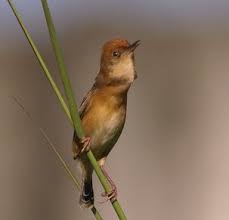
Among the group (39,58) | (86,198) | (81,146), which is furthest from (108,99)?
(39,58)

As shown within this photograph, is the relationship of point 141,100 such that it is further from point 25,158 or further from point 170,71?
point 25,158

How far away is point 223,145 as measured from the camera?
6328 mm

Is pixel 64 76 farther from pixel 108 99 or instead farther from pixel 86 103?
pixel 86 103

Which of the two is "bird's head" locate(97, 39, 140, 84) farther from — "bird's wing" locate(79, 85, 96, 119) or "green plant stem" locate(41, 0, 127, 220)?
"green plant stem" locate(41, 0, 127, 220)

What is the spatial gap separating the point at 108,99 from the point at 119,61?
0.16 m

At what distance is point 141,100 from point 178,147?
0.47 m

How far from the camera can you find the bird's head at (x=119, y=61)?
3.01 meters

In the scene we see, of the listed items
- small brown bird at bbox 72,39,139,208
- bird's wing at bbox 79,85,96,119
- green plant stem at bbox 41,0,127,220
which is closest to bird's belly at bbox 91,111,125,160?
small brown bird at bbox 72,39,139,208

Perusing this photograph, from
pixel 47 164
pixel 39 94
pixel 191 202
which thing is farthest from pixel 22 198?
pixel 191 202

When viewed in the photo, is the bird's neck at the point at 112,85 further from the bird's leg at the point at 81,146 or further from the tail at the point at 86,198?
the tail at the point at 86,198

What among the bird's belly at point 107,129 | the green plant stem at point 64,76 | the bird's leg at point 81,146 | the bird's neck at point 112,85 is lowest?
the green plant stem at point 64,76

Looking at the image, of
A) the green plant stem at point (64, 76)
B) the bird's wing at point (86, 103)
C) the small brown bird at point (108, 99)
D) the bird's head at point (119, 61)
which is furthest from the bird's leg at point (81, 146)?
the green plant stem at point (64, 76)

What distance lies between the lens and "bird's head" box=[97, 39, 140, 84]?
301cm

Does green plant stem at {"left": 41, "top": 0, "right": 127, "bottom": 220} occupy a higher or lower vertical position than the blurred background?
lower
